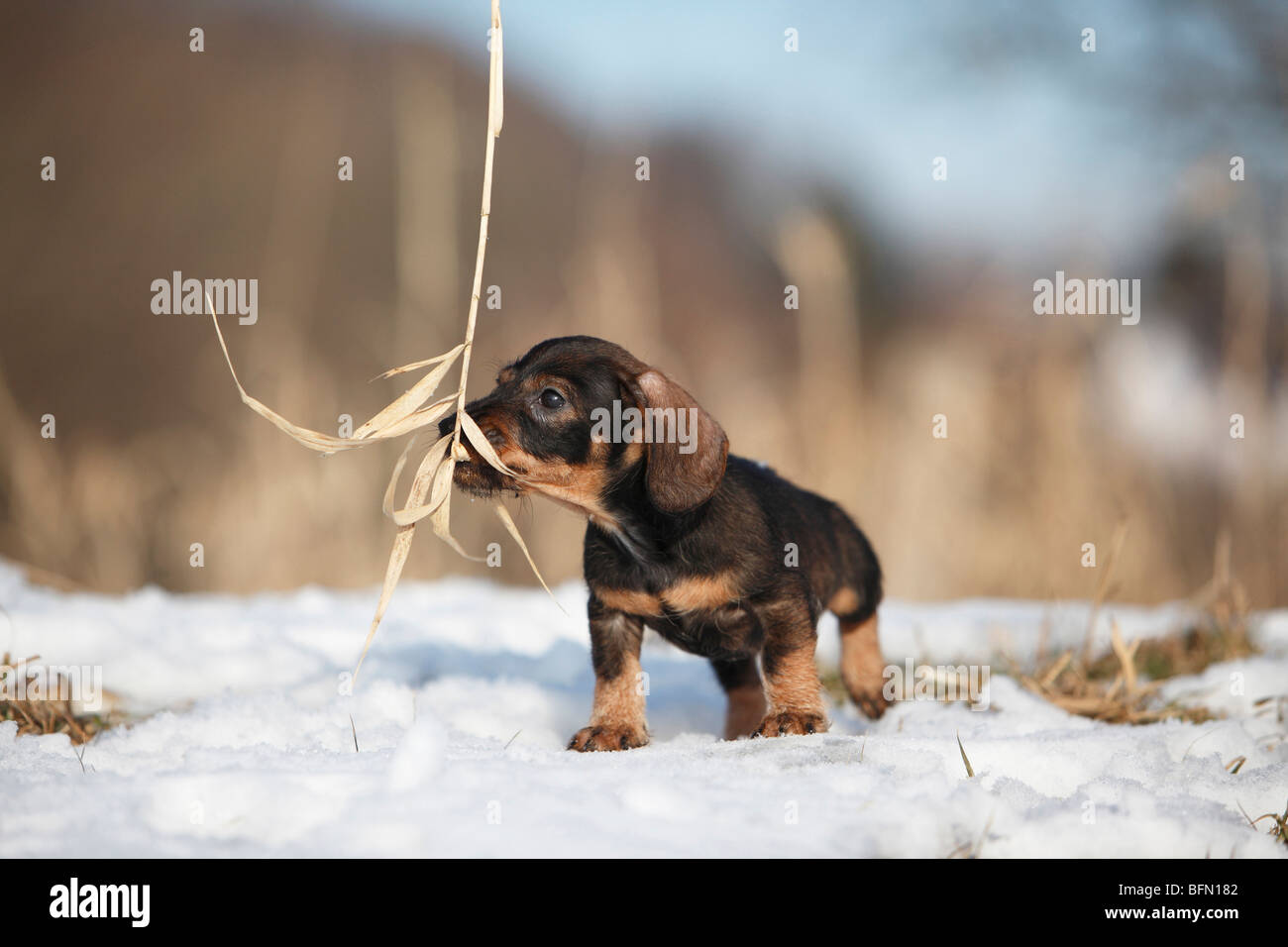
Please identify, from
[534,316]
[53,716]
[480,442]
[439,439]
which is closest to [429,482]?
[439,439]

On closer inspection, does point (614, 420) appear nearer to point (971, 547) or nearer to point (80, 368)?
point (971, 547)

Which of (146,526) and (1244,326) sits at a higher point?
(1244,326)

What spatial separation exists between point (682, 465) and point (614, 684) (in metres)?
0.74

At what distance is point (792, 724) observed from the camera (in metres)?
3.21

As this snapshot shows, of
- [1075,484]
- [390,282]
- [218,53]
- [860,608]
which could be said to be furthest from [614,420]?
[218,53]

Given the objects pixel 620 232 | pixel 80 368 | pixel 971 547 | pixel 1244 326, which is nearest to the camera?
pixel 1244 326

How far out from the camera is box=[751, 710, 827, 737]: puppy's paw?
10.4 ft

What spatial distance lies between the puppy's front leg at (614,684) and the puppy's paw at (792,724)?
0.37 metres

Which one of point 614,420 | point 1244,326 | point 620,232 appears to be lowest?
point 614,420

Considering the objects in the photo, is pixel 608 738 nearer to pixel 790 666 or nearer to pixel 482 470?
pixel 790 666

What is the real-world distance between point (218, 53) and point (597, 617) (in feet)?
50.3

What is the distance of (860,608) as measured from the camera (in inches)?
169

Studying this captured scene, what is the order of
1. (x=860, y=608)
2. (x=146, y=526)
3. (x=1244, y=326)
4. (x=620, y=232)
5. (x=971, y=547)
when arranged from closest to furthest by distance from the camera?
(x=860, y=608) → (x=1244, y=326) → (x=971, y=547) → (x=146, y=526) → (x=620, y=232)
